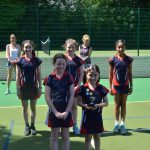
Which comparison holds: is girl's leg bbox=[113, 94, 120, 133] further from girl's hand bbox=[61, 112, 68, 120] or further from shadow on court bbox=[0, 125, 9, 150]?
girl's hand bbox=[61, 112, 68, 120]

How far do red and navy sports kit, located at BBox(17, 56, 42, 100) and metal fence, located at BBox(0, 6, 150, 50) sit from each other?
8.91 metres

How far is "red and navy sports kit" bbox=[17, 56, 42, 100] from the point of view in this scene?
25.9 feet

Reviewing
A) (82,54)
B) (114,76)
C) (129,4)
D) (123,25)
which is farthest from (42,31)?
(129,4)

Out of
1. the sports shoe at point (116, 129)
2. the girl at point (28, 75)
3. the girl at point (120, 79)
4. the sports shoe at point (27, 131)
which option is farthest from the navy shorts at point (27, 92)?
the sports shoe at point (116, 129)

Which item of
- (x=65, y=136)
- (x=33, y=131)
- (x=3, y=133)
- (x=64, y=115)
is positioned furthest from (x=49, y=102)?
(x=3, y=133)

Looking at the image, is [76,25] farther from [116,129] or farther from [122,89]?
[116,129]

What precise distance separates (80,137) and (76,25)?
432 inches

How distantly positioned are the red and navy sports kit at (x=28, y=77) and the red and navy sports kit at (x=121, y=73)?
1470 mm

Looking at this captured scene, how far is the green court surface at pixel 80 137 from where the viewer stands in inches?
291

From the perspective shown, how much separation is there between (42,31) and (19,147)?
11.0 metres

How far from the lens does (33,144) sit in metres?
7.50

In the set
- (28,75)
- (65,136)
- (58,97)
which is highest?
(28,75)

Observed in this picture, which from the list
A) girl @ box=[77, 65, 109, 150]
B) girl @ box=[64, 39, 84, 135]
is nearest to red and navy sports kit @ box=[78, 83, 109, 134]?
girl @ box=[77, 65, 109, 150]

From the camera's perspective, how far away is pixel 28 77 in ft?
26.0
